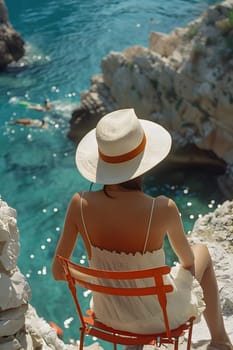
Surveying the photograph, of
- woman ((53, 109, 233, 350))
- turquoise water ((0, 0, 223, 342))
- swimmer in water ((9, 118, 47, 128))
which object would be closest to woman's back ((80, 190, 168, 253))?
woman ((53, 109, 233, 350))

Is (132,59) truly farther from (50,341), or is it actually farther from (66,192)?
(50,341)

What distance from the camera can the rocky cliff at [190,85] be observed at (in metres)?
15.9

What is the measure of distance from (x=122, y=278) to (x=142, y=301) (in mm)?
523

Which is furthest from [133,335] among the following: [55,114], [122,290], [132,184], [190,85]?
[55,114]

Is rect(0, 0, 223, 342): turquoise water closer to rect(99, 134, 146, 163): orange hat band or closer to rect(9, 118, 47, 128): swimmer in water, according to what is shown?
rect(9, 118, 47, 128): swimmer in water

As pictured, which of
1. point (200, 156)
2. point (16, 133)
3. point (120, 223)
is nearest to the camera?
point (120, 223)

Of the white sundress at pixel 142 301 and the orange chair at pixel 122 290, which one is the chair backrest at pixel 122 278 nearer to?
the orange chair at pixel 122 290

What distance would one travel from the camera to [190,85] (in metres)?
16.4

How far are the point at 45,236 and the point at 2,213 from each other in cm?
1236

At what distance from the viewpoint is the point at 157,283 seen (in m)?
3.71

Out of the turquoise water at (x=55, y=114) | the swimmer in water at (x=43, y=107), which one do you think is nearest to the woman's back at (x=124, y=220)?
the turquoise water at (x=55, y=114)

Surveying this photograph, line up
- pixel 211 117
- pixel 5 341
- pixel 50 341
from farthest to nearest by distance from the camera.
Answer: pixel 211 117 → pixel 50 341 → pixel 5 341

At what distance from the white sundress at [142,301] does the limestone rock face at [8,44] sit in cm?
2332

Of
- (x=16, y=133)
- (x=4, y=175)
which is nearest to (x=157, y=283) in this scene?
(x=4, y=175)
